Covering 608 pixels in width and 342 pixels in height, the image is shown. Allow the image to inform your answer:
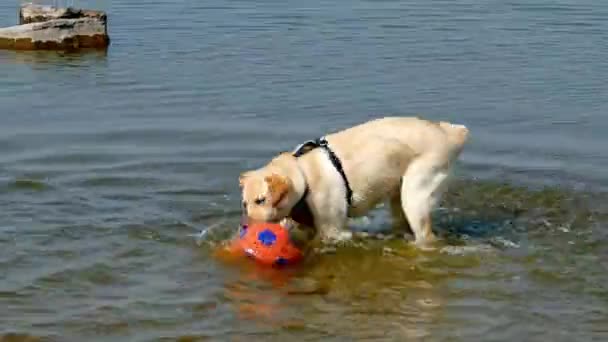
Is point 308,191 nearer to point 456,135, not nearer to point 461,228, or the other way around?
point 456,135

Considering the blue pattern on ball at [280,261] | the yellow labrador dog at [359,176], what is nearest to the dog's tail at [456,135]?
the yellow labrador dog at [359,176]

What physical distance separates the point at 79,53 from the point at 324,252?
10.3 metres

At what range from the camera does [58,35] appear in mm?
18453

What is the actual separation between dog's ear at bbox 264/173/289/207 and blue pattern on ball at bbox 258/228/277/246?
0.35m

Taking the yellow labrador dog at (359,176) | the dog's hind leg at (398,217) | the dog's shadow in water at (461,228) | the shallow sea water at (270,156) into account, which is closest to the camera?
the shallow sea water at (270,156)

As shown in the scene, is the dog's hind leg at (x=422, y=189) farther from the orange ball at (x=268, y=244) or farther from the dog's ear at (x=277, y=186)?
the dog's ear at (x=277, y=186)

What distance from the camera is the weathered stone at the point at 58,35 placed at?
1825cm

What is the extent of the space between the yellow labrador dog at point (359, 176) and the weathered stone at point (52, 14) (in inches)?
425

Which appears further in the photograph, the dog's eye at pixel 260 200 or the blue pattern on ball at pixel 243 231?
the blue pattern on ball at pixel 243 231

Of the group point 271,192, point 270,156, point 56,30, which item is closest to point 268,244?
point 271,192

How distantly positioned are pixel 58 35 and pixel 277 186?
11100mm

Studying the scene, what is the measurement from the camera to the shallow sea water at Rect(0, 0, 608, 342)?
306 inches

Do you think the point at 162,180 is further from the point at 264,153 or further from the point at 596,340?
the point at 596,340

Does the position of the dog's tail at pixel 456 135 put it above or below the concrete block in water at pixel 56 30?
above
